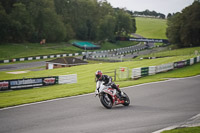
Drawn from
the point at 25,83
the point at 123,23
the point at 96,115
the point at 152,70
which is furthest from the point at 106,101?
the point at 123,23

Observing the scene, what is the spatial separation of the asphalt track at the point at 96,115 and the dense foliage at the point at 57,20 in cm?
6399

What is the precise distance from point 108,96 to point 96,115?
1460 mm

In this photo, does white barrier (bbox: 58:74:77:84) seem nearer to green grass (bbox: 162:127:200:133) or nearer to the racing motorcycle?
the racing motorcycle

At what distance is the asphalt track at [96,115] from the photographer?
10.4m

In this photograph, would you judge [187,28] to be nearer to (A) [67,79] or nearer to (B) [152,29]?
(A) [67,79]

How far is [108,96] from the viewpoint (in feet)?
44.5

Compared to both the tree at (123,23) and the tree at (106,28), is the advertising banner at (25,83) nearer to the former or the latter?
the tree at (106,28)

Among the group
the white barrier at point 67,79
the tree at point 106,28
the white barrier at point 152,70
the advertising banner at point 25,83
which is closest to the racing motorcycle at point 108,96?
the advertising banner at point 25,83

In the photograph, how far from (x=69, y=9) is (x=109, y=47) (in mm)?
22817

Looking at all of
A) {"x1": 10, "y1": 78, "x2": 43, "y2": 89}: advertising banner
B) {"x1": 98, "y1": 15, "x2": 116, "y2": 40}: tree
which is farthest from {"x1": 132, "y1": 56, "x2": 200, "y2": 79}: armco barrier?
{"x1": 98, "y1": 15, "x2": 116, "y2": 40}: tree

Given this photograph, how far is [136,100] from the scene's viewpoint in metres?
16.7

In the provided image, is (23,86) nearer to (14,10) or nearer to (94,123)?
(94,123)

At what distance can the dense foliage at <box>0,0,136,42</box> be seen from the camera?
77812 mm

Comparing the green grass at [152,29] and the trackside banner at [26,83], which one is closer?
the trackside banner at [26,83]
